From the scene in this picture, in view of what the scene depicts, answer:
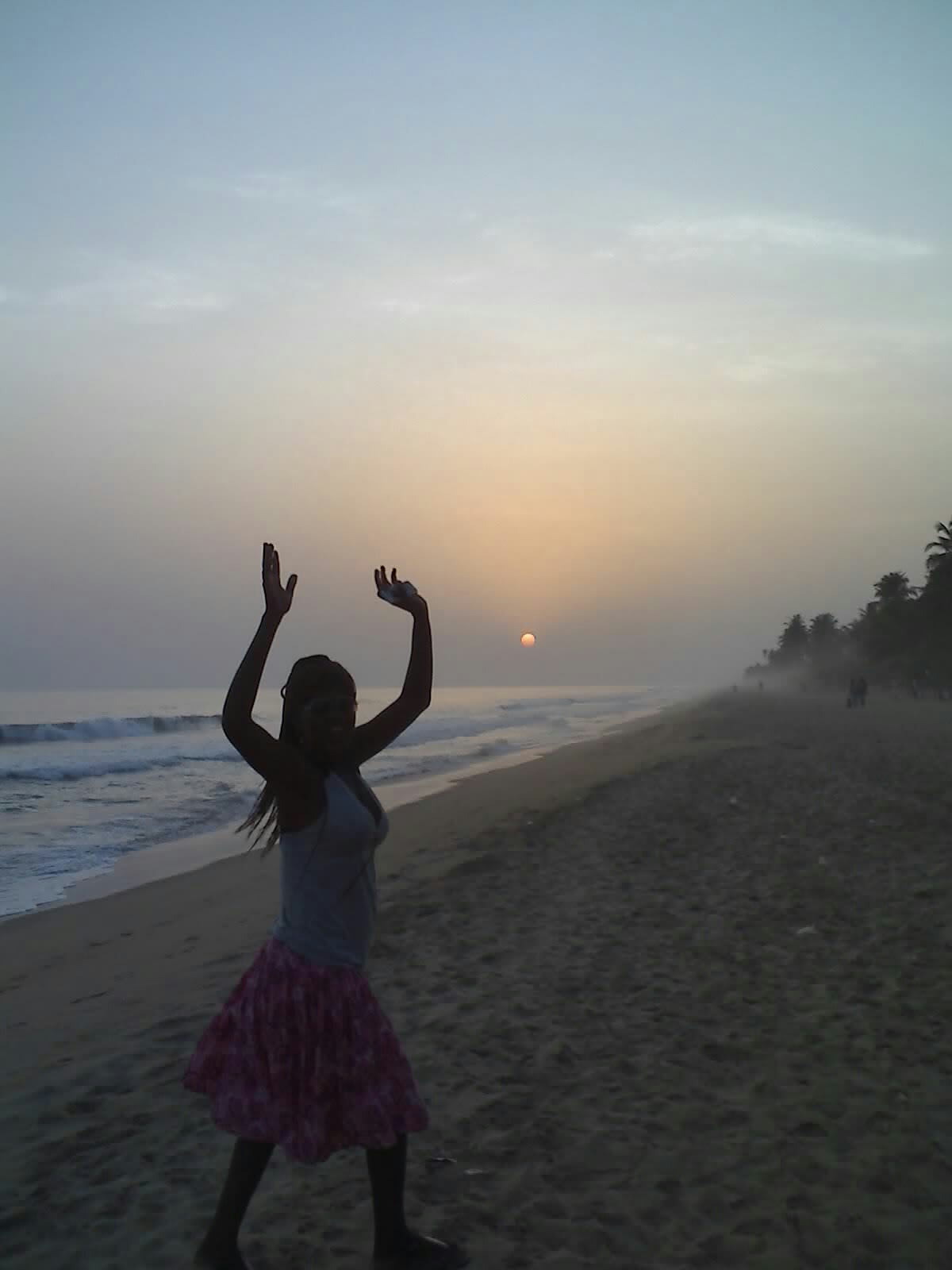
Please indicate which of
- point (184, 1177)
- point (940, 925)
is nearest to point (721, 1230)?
point (184, 1177)

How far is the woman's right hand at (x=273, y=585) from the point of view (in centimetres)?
289

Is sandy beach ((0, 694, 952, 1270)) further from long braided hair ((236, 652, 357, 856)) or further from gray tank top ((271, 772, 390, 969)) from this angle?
long braided hair ((236, 652, 357, 856))

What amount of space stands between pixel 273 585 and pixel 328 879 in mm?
880

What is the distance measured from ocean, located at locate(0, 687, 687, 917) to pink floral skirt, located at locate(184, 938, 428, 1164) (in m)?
8.77

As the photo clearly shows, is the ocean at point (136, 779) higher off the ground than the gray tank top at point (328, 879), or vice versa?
the gray tank top at point (328, 879)

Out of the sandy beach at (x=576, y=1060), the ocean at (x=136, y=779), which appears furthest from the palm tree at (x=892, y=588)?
the sandy beach at (x=576, y=1060)

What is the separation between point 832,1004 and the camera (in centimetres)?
551

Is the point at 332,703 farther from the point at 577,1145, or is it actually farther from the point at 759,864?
the point at 759,864

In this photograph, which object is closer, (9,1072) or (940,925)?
(9,1072)

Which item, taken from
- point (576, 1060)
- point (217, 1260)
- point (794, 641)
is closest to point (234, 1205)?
point (217, 1260)

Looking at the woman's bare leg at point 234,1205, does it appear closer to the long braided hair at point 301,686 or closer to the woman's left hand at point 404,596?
the long braided hair at point 301,686

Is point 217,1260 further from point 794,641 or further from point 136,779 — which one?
point 794,641

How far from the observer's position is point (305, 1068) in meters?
2.79

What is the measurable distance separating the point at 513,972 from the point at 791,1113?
2.56 meters
